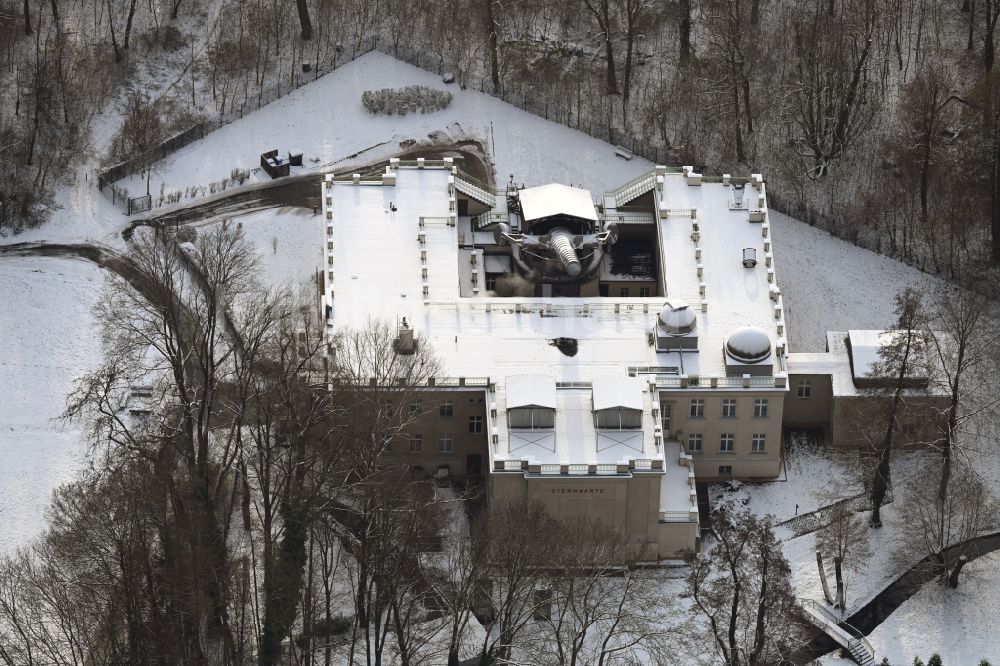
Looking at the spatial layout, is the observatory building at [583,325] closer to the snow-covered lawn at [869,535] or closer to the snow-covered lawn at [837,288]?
the snow-covered lawn at [869,535]

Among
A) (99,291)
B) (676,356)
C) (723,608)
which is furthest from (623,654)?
(99,291)

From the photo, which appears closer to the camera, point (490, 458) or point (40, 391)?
point (490, 458)

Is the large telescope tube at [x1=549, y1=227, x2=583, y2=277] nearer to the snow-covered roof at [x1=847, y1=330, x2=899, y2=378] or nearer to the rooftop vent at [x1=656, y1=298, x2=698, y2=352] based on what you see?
the rooftop vent at [x1=656, y1=298, x2=698, y2=352]

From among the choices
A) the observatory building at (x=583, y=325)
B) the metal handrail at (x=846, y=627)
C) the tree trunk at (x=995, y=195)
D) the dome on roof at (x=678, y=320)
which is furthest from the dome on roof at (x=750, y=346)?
the tree trunk at (x=995, y=195)

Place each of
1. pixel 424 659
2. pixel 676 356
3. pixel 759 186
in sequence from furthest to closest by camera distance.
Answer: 1. pixel 759 186
2. pixel 676 356
3. pixel 424 659

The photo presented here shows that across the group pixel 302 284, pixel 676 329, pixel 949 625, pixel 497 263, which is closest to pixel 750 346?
pixel 676 329

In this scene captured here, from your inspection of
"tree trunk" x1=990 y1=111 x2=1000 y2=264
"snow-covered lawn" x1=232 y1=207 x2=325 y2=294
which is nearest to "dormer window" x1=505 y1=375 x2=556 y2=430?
"snow-covered lawn" x1=232 y1=207 x2=325 y2=294

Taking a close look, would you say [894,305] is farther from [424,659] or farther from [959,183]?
[424,659]
